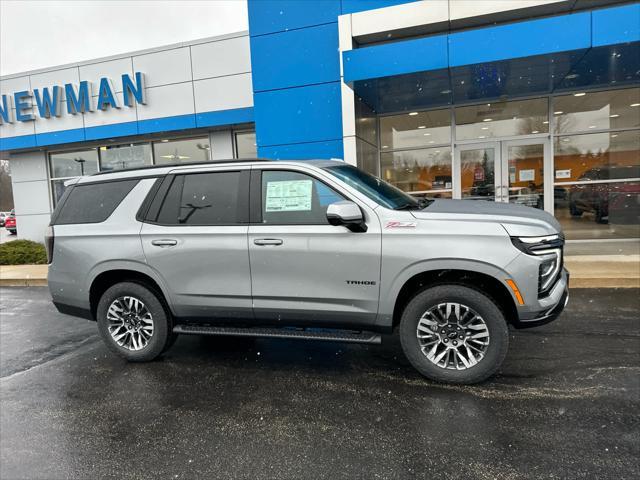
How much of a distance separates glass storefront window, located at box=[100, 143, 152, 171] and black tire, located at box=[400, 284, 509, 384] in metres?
12.8

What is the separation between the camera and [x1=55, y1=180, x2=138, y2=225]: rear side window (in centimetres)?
483

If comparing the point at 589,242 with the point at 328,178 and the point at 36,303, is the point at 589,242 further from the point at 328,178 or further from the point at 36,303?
the point at 36,303

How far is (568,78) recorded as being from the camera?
925cm

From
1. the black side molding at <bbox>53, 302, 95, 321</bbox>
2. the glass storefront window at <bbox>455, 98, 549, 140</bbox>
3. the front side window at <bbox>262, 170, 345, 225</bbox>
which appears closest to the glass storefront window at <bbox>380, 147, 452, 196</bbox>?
the glass storefront window at <bbox>455, 98, 549, 140</bbox>

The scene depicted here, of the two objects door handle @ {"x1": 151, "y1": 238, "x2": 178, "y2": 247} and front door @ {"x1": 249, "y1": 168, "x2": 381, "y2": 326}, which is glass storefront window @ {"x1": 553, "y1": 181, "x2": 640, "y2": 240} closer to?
front door @ {"x1": 249, "y1": 168, "x2": 381, "y2": 326}

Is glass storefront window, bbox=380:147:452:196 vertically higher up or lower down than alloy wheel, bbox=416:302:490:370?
higher up

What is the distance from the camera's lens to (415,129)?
455 inches

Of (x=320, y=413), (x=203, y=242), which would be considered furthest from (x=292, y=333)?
(x=203, y=242)

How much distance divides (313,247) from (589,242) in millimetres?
9381

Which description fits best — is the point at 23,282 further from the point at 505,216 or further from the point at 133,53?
the point at 505,216

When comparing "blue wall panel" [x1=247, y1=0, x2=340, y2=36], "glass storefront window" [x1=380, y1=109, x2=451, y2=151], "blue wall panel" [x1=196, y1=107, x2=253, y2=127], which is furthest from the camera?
"blue wall panel" [x1=196, y1=107, x2=253, y2=127]

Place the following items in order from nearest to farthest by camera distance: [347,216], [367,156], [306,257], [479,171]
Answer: [347,216]
[306,257]
[367,156]
[479,171]

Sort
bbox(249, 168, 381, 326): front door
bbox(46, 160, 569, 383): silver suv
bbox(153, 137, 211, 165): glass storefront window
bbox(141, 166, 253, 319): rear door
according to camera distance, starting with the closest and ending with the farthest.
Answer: bbox(46, 160, 569, 383): silver suv → bbox(249, 168, 381, 326): front door → bbox(141, 166, 253, 319): rear door → bbox(153, 137, 211, 165): glass storefront window

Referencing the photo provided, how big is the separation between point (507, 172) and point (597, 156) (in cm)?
206
